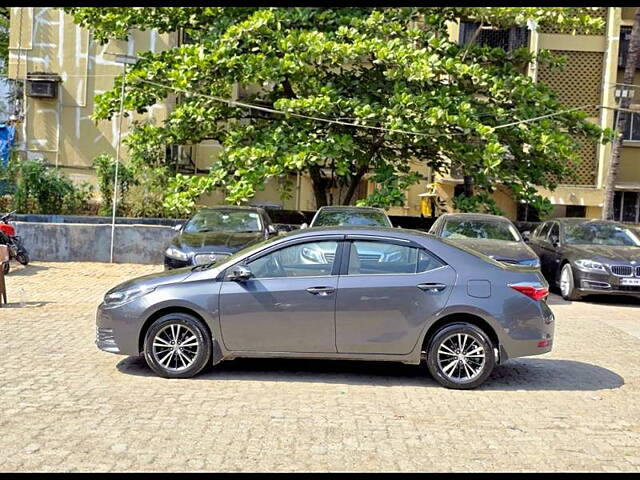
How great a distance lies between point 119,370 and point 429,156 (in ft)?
49.6

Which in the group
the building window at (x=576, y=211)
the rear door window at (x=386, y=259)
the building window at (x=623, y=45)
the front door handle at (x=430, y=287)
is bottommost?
the front door handle at (x=430, y=287)

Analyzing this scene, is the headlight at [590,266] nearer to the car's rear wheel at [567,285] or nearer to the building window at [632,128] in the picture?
the car's rear wheel at [567,285]

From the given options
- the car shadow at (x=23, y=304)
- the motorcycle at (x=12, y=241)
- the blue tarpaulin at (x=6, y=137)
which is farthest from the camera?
the blue tarpaulin at (x=6, y=137)

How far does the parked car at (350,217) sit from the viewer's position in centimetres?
1408

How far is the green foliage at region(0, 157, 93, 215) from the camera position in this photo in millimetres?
18031

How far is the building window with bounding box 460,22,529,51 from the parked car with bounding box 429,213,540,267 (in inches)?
618

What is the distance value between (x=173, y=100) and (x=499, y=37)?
13606 millimetres

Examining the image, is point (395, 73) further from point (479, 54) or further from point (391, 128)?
point (479, 54)

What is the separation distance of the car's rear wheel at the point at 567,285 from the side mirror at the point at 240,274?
8.64m

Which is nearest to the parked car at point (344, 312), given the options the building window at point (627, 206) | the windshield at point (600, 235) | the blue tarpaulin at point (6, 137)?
the windshield at point (600, 235)

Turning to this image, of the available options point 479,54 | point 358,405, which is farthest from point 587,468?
point 479,54

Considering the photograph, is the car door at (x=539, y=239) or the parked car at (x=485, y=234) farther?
the car door at (x=539, y=239)

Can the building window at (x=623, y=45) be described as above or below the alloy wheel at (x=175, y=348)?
above

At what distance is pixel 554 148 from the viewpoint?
1733 centimetres
